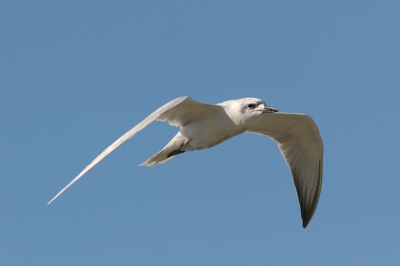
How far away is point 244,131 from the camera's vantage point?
1108 centimetres

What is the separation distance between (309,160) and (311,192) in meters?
0.75

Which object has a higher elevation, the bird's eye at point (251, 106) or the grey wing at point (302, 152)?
the bird's eye at point (251, 106)

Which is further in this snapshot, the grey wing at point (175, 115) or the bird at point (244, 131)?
the bird at point (244, 131)

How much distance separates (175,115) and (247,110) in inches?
57.1

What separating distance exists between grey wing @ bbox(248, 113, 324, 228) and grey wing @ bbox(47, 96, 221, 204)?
2.21 m

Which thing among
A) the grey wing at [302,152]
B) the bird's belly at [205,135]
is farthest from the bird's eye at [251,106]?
the grey wing at [302,152]

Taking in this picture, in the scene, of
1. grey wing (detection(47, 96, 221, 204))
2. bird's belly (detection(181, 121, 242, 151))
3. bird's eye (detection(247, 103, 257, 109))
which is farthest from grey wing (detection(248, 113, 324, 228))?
bird's eye (detection(247, 103, 257, 109))

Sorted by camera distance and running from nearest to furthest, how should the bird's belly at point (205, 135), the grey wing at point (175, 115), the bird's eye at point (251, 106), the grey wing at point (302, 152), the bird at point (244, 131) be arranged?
the grey wing at point (175, 115), the bird at point (244, 131), the bird's eye at point (251, 106), the bird's belly at point (205, 135), the grey wing at point (302, 152)

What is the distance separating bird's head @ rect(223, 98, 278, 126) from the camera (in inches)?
415

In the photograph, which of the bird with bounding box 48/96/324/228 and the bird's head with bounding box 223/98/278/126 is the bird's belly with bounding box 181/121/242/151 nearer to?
the bird with bounding box 48/96/324/228

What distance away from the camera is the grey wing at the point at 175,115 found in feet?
29.0

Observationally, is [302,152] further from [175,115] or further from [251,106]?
[175,115]

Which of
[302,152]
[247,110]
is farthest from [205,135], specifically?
[302,152]

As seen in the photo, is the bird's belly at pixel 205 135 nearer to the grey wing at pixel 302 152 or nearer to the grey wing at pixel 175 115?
the grey wing at pixel 175 115
